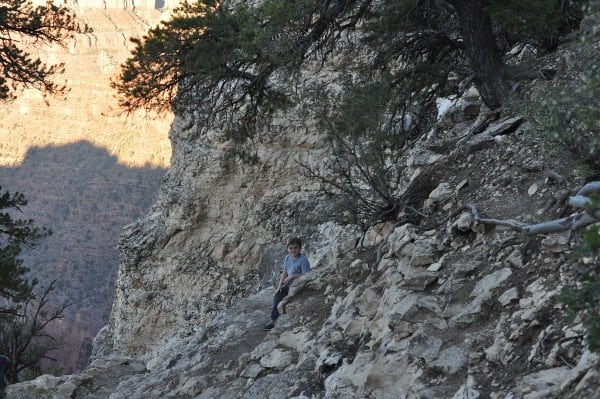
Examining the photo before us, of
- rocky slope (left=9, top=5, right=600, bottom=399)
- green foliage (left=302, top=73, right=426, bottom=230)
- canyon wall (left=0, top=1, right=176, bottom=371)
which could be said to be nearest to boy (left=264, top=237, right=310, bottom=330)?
rocky slope (left=9, top=5, right=600, bottom=399)

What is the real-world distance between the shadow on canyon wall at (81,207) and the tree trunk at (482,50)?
2247 inches

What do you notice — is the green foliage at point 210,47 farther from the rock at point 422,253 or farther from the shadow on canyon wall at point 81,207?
the shadow on canyon wall at point 81,207

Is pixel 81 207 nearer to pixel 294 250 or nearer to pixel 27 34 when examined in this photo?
pixel 27 34

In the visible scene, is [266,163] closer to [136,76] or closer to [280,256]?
[280,256]

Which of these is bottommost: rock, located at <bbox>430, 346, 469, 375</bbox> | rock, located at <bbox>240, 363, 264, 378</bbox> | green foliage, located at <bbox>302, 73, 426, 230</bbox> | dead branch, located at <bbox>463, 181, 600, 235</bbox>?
rock, located at <bbox>430, 346, 469, 375</bbox>

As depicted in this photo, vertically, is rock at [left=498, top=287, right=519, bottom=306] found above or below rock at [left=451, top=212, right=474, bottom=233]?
below

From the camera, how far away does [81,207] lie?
83.6 meters

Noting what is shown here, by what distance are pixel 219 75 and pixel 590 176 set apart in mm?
5238

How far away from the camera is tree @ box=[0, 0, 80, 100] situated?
1056 centimetres

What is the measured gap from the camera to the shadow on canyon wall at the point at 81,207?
66.9m

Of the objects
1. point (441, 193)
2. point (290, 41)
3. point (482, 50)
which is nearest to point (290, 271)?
point (441, 193)

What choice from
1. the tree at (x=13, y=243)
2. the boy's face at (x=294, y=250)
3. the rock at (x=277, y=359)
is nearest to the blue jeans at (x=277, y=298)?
the boy's face at (x=294, y=250)

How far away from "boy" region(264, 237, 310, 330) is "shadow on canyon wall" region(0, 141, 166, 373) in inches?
2173

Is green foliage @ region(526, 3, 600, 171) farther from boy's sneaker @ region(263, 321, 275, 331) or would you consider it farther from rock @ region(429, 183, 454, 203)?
boy's sneaker @ region(263, 321, 275, 331)
